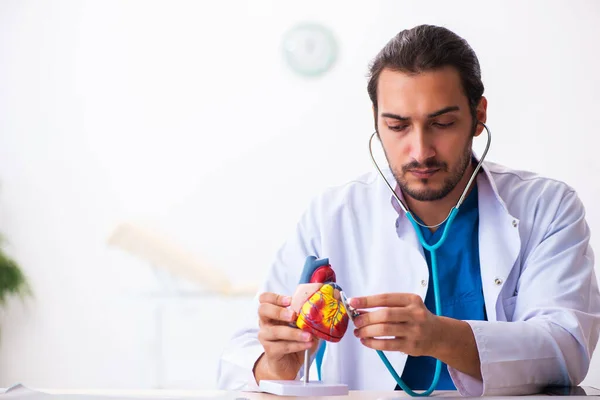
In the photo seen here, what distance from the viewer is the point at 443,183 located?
1.77m

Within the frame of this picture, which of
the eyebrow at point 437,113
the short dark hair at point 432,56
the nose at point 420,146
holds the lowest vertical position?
the nose at point 420,146

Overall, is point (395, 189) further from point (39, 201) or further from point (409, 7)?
point (39, 201)

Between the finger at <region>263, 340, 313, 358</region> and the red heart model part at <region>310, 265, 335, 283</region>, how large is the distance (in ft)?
0.36

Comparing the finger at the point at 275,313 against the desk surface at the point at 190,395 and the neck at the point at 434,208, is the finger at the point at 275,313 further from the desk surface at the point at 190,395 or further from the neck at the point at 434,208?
the neck at the point at 434,208

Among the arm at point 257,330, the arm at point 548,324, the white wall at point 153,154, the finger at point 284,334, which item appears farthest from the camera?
the white wall at point 153,154

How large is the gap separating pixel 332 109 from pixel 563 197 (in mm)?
3187

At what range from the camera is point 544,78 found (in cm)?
468

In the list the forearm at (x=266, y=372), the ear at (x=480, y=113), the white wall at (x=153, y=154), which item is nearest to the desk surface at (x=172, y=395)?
the forearm at (x=266, y=372)

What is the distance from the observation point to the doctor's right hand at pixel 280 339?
1.35 meters

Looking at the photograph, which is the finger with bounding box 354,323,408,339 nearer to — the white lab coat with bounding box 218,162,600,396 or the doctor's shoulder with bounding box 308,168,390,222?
the white lab coat with bounding box 218,162,600,396

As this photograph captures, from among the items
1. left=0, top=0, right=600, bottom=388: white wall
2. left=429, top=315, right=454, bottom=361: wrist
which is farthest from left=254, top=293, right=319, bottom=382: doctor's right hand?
left=0, top=0, right=600, bottom=388: white wall

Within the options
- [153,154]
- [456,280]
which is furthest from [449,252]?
[153,154]

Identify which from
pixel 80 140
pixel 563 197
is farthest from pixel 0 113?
pixel 563 197

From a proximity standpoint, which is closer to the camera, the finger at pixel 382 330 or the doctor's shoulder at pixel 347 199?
the finger at pixel 382 330
